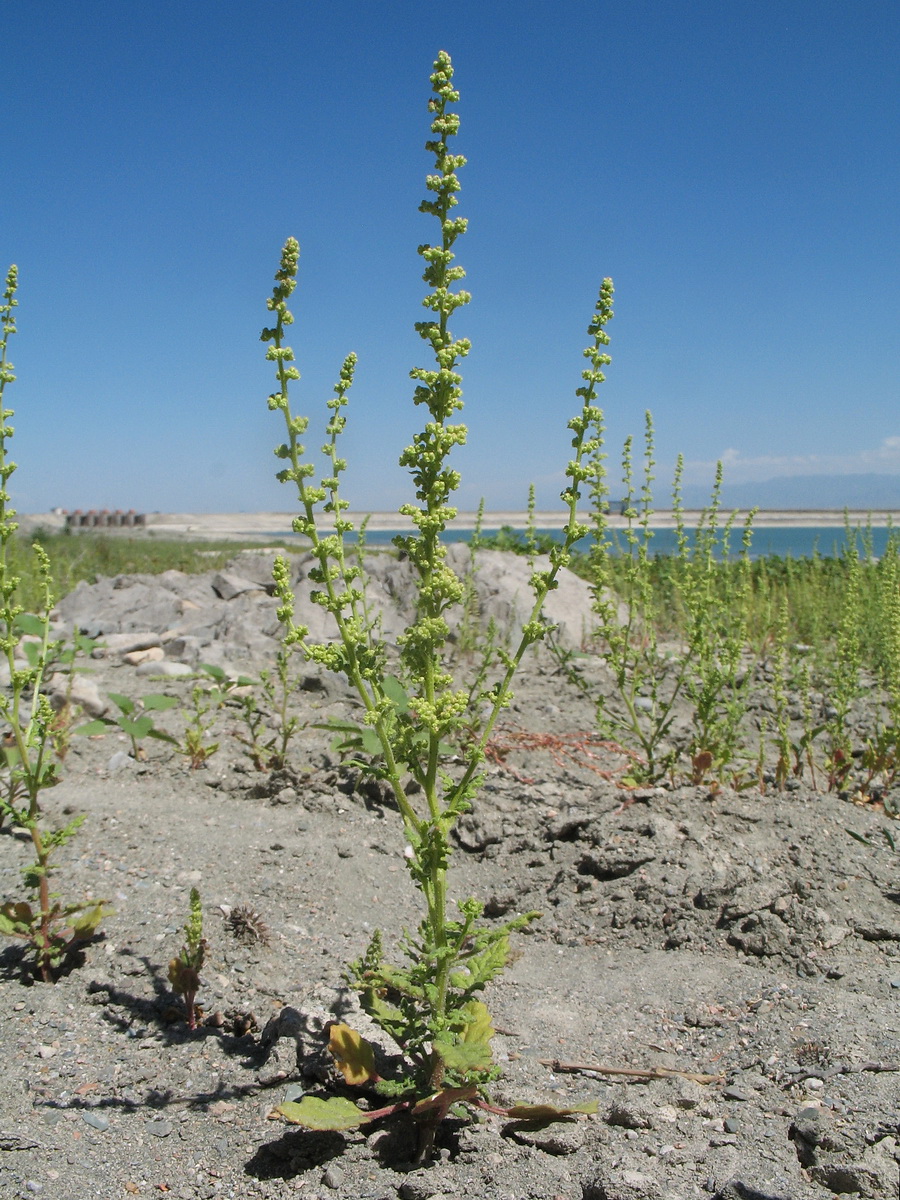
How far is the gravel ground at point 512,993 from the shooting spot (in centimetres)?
229

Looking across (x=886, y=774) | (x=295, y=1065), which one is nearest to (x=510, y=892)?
(x=295, y=1065)

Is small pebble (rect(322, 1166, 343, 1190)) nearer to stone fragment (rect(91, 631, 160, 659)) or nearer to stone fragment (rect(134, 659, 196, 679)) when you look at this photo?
stone fragment (rect(134, 659, 196, 679))

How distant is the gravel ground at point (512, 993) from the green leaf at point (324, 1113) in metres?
0.14

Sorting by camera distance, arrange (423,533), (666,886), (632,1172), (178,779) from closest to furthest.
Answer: (632,1172), (423,533), (666,886), (178,779)

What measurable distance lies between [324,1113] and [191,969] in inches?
31.4

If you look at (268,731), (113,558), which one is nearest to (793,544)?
(113,558)

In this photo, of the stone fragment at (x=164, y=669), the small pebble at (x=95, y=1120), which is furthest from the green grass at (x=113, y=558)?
the small pebble at (x=95, y=1120)

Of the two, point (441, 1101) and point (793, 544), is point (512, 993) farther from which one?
point (793, 544)

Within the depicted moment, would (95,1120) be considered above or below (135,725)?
below

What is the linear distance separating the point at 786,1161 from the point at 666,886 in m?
1.52

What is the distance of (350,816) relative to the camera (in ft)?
15.3

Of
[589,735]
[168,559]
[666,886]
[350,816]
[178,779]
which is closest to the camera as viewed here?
[666,886]

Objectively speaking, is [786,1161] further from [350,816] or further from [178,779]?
[178,779]

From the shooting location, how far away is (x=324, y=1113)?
2305 mm
